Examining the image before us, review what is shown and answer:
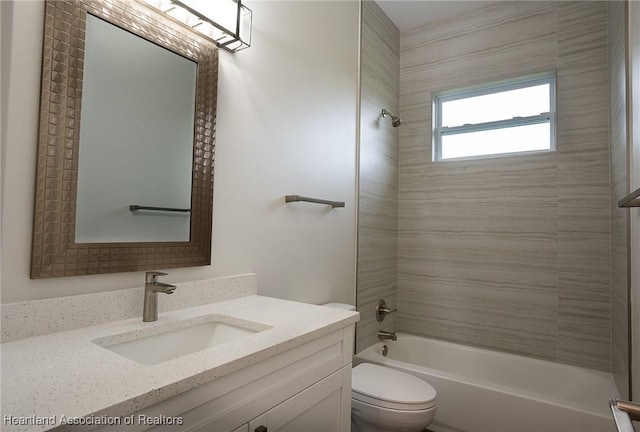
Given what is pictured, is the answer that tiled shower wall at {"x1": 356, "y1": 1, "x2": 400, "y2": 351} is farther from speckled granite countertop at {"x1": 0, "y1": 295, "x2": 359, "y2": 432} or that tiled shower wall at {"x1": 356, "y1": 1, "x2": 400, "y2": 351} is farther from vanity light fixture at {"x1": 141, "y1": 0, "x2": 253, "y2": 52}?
speckled granite countertop at {"x1": 0, "y1": 295, "x2": 359, "y2": 432}

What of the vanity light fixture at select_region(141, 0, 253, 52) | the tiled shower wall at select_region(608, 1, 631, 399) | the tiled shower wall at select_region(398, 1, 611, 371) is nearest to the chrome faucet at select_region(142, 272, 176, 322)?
the vanity light fixture at select_region(141, 0, 253, 52)

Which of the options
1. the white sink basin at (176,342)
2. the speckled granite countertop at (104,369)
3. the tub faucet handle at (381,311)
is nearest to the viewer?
the speckled granite countertop at (104,369)

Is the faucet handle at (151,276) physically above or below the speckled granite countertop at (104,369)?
above

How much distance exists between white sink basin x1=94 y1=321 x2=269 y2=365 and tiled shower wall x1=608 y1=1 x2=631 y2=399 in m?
1.84

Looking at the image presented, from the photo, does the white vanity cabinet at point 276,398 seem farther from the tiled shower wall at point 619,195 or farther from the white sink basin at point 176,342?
the tiled shower wall at point 619,195

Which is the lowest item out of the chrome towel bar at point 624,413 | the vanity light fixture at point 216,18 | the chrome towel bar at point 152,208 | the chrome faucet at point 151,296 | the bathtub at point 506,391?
the bathtub at point 506,391

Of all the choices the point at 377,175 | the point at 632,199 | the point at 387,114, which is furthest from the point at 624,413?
the point at 387,114

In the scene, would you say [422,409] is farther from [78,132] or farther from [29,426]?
[78,132]

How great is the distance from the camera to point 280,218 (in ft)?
5.67

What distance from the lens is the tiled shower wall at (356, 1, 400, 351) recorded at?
8.04 feet

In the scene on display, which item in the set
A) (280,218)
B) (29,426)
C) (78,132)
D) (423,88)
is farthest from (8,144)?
A: (423,88)

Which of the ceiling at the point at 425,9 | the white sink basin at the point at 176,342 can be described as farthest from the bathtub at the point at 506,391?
the ceiling at the point at 425,9

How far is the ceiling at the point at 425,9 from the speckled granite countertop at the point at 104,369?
256cm

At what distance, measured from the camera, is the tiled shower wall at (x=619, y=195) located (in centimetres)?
171
